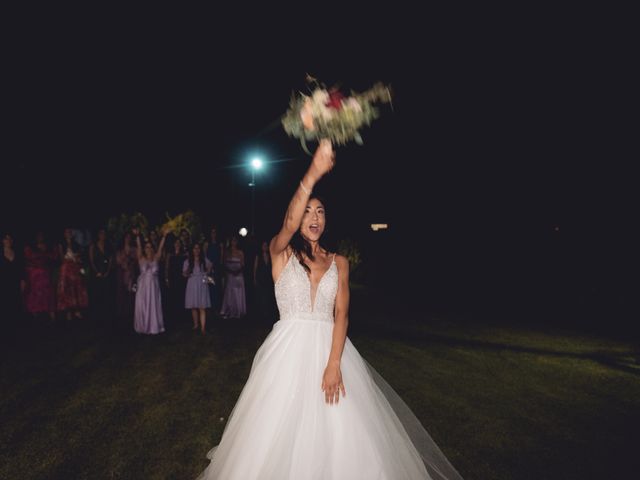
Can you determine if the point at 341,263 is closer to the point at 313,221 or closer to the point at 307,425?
the point at 313,221

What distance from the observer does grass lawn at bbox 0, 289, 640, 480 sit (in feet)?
12.4

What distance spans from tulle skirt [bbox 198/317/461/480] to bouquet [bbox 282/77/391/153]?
130 cm

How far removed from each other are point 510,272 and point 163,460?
17.5 metres

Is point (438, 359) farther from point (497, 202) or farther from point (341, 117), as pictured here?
point (497, 202)

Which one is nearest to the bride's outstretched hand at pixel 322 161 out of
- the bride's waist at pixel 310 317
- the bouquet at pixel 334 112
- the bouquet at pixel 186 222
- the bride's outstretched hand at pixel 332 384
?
the bouquet at pixel 334 112

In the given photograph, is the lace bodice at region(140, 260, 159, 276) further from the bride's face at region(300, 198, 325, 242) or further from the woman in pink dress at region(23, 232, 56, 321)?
the bride's face at region(300, 198, 325, 242)

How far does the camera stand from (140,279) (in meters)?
9.13

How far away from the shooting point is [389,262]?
73.9 feet

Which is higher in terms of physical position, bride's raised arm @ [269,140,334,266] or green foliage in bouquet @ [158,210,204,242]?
green foliage in bouquet @ [158,210,204,242]

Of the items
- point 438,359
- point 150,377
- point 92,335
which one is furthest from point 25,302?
point 438,359

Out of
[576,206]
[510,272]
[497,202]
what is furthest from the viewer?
[497,202]

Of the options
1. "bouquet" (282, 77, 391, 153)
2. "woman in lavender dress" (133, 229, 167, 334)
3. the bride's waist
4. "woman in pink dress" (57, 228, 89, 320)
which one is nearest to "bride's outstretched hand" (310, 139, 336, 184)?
"bouquet" (282, 77, 391, 153)

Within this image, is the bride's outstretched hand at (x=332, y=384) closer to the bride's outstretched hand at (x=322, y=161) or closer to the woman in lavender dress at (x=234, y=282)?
the bride's outstretched hand at (x=322, y=161)

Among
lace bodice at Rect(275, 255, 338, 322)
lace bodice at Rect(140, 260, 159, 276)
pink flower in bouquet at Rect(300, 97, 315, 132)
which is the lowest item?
lace bodice at Rect(275, 255, 338, 322)
